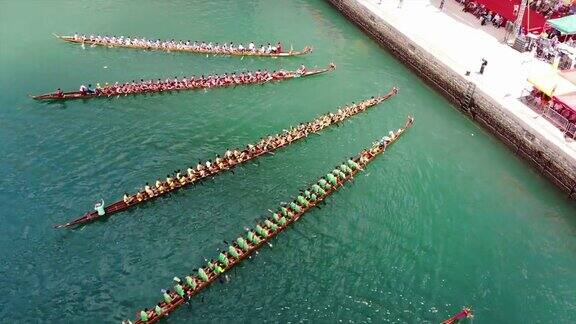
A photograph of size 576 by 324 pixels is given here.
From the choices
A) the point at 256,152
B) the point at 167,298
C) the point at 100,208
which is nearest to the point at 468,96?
the point at 256,152

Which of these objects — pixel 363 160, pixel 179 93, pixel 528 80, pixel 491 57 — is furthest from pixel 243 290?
pixel 491 57

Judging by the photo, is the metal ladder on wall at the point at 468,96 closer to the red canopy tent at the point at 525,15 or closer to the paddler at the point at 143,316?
the red canopy tent at the point at 525,15

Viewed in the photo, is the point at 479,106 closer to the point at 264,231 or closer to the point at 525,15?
the point at 525,15

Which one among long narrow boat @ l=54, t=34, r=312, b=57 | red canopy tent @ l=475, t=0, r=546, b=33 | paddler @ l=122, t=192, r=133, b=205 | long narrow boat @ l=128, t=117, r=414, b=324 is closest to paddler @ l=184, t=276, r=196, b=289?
long narrow boat @ l=128, t=117, r=414, b=324

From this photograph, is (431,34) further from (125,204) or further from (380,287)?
(125,204)

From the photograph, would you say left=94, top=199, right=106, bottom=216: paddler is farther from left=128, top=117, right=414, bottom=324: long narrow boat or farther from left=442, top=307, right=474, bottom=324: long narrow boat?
left=442, top=307, right=474, bottom=324: long narrow boat
